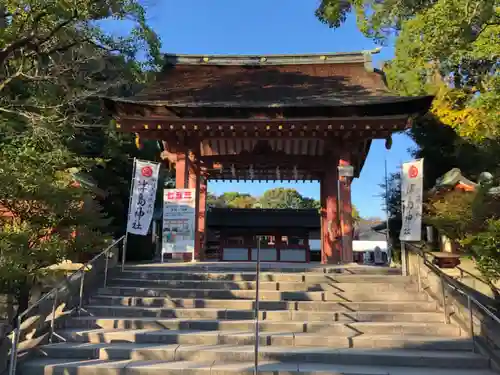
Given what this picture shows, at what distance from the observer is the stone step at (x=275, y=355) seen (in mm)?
4848

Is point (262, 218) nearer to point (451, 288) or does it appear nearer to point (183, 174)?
point (183, 174)

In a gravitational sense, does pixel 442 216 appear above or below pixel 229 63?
below

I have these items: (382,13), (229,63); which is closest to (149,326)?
(382,13)

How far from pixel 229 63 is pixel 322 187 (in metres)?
6.00

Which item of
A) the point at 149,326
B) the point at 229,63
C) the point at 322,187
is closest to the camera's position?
the point at 149,326

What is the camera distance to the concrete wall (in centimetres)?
492

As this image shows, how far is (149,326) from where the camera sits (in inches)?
233

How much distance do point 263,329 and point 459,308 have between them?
3060mm

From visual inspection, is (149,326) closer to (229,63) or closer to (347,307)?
(347,307)

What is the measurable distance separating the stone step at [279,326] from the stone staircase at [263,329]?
15 mm

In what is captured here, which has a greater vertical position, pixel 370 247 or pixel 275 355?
pixel 370 247

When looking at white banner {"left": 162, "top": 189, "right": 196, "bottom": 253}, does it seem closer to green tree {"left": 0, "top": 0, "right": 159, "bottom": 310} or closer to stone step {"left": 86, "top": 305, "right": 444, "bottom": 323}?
green tree {"left": 0, "top": 0, "right": 159, "bottom": 310}

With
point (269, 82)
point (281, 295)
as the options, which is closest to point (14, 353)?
point (281, 295)

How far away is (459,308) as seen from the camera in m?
5.86
